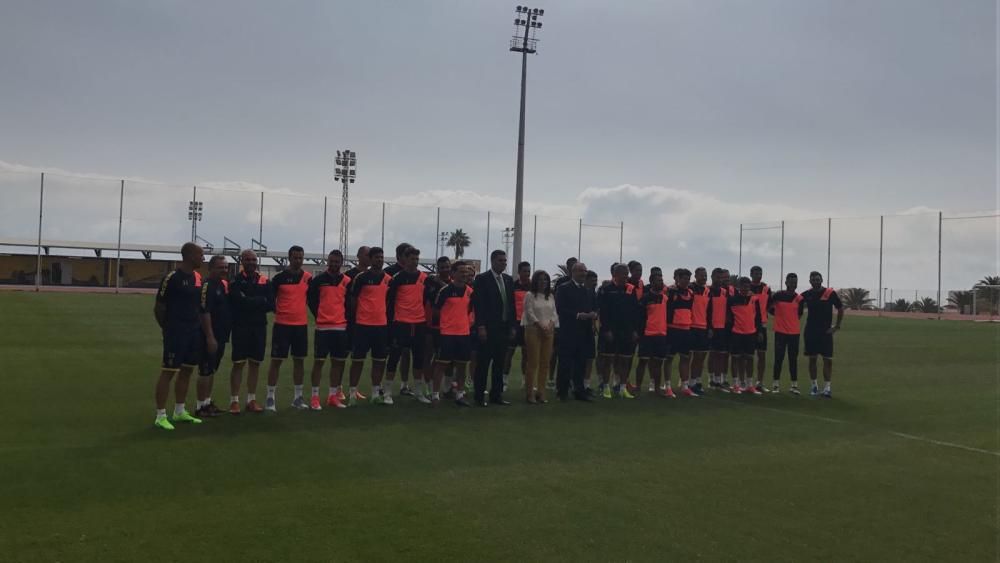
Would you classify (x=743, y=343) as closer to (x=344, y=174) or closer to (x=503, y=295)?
(x=503, y=295)

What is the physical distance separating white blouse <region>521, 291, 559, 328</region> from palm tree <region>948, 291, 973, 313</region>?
1609 inches

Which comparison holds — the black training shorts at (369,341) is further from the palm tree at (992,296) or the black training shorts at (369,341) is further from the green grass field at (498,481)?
the palm tree at (992,296)

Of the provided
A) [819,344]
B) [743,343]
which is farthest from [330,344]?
[819,344]

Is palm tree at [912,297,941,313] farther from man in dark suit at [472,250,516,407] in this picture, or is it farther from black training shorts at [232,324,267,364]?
black training shorts at [232,324,267,364]

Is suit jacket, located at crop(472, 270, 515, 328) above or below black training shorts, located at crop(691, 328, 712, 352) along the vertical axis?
above

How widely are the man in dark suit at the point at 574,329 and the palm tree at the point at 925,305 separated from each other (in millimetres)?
40663

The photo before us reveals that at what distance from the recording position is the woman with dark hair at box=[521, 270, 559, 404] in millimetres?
10117

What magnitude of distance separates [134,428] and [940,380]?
13.4 m

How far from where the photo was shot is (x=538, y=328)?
400 inches

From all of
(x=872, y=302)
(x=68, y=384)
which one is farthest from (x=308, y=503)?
(x=872, y=302)

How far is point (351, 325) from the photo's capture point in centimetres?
953

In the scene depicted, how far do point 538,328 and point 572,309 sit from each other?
0.77 metres

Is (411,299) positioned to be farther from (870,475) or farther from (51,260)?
(51,260)

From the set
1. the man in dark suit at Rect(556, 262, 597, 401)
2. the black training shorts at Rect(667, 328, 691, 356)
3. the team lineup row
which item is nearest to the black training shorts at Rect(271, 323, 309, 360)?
the team lineup row
